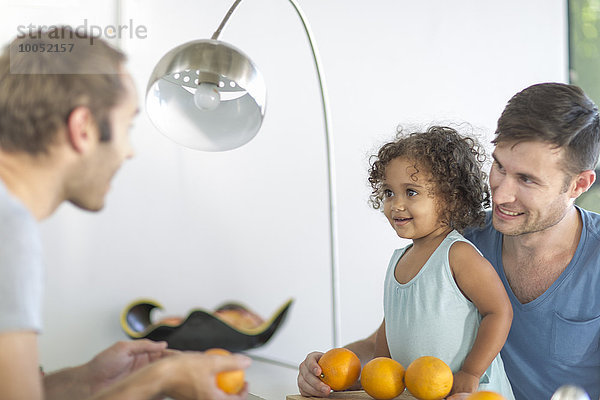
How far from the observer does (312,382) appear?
1317 mm

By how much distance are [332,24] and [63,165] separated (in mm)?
2356

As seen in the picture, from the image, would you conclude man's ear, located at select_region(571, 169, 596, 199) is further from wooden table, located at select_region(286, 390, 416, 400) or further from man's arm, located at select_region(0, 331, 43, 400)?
man's arm, located at select_region(0, 331, 43, 400)

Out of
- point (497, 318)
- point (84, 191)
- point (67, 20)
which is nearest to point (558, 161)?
point (497, 318)

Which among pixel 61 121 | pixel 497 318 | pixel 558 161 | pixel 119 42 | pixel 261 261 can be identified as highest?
pixel 119 42

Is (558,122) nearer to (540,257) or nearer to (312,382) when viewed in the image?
(540,257)

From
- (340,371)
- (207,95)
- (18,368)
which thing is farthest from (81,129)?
(340,371)

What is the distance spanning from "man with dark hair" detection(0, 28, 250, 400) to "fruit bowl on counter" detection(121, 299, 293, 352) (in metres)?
1.60

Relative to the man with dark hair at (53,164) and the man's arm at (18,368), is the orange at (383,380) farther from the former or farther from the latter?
the man's arm at (18,368)

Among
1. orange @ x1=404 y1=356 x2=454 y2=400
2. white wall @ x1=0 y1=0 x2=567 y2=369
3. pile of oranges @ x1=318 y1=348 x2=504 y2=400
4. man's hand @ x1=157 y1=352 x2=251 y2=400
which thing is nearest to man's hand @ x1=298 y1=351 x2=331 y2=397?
pile of oranges @ x1=318 y1=348 x2=504 y2=400

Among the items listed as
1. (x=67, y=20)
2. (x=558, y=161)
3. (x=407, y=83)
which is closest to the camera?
(x=558, y=161)

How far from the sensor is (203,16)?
2.87 meters

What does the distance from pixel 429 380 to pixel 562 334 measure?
512mm

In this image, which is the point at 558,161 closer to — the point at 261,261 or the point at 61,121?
the point at 61,121

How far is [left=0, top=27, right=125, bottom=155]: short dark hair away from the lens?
91 centimetres
